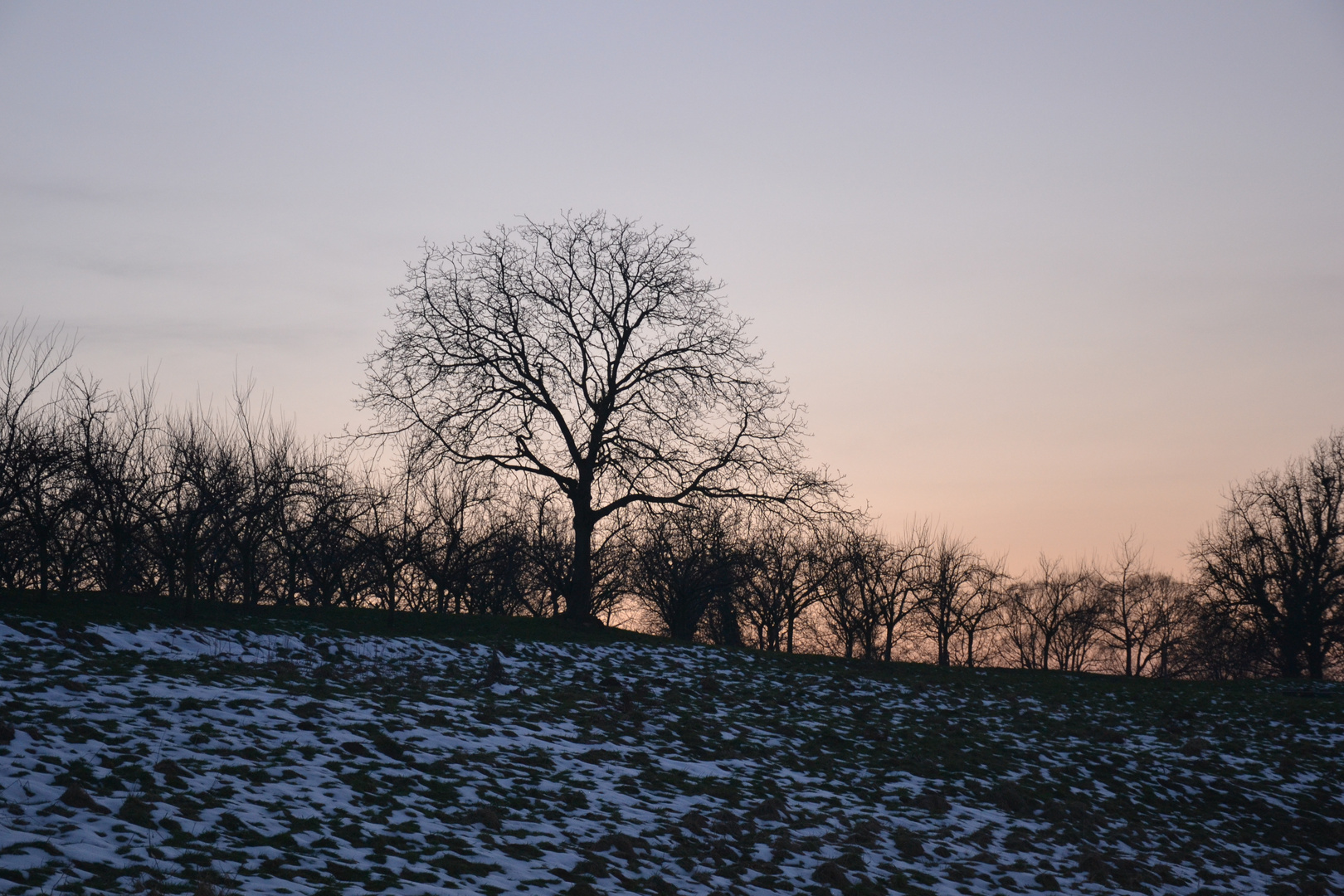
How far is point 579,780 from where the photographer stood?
426 inches

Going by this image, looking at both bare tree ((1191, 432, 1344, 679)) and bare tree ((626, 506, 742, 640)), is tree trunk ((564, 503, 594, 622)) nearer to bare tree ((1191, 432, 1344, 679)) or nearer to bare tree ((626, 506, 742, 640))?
bare tree ((626, 506, 742, 640))

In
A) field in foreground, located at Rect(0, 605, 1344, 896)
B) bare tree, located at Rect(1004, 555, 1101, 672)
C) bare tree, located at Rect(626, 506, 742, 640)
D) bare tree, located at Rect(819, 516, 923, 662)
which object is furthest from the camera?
bare tree, located at Rect(1004, 555, 1101, 672)

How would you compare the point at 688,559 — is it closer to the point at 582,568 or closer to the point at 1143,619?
the point at 582,568

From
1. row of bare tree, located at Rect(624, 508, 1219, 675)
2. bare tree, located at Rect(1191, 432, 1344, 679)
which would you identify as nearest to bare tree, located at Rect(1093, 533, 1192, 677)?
row of bare tree, located at Rect(624, 508, 1219, 675)

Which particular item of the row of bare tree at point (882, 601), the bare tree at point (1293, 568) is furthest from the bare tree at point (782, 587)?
the bare tree at point (1293, 568)

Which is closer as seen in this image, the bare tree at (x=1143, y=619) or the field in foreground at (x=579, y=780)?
the field in foreground at (x=579, y=780)

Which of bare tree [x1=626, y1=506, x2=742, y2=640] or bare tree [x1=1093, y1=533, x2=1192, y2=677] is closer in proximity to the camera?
bare tree [x1=626, y1=506, x2=742, y2=640]

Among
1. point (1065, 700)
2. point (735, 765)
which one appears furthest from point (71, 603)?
point (1065, 700)

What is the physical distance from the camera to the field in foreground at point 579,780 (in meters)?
7.45

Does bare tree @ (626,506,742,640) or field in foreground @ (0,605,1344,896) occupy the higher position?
bare tree @ (626,506,742,640)

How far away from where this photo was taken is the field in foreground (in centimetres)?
745

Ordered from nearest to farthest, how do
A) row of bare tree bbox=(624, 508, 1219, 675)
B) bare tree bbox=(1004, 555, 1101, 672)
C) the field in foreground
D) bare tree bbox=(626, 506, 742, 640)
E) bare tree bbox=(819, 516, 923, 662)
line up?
the field in foreground < bare tree bbox=(626, 506, 742, 640) < row of bare tree bbox=(624, 508, 1219, 675) < bare tree bbox=(819, 516, 923, 662) < bare tree bbox=(1004, 555, 1101, 672)

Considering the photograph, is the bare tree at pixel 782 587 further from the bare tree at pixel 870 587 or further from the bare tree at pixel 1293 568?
the bare tree at pixel 1293 568

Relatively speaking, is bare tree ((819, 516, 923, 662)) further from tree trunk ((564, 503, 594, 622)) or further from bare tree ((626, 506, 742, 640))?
tree trunk ((564, 503, 594, 622))
